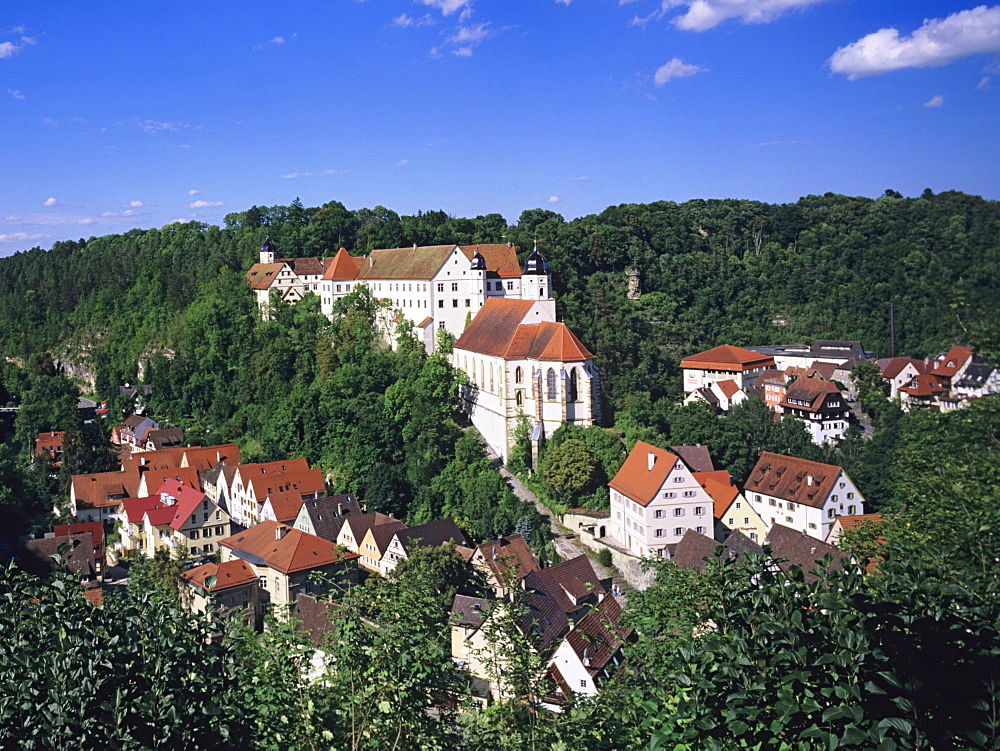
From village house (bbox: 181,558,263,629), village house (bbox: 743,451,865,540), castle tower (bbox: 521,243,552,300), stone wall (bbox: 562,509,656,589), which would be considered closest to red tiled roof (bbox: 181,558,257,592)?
village house (bbox: 181,558,263,629)

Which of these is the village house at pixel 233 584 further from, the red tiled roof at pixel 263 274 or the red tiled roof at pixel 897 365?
the red tiled roof at pixel 897 365

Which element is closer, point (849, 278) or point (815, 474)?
point (815, 474)

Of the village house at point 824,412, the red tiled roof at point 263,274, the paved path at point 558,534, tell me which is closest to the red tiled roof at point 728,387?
the village house at point 824,412

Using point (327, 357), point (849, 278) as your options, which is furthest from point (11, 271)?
point (849, 278)

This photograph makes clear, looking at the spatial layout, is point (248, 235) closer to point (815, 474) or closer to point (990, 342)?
point (815, 474)

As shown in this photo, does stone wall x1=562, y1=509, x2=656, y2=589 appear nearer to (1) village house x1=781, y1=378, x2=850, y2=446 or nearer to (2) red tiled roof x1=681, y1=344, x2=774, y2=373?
(1) village house x1=781, y1=378, x2=850, y2=446

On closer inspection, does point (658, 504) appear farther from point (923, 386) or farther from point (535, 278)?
point (923, 386)

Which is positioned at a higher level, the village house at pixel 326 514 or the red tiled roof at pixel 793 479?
the red tiled roof at pixel 793 479
